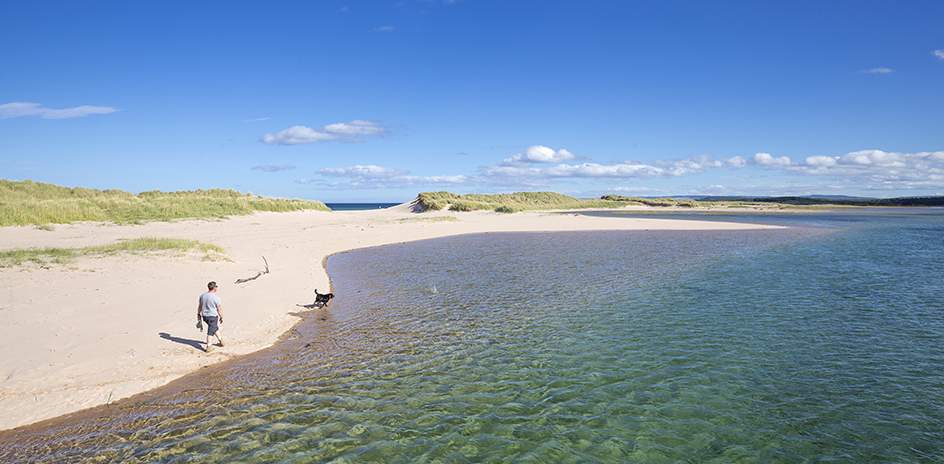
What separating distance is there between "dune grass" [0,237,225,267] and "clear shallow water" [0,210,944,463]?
30.2ft

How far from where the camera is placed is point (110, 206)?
40.7m

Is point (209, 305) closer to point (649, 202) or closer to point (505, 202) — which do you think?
point (505, 202)

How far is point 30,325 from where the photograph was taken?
35.3 ft

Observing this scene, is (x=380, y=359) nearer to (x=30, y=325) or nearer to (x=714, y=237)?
(x=30, y=325)

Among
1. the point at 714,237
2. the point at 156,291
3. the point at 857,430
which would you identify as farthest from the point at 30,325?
the point at 714,237

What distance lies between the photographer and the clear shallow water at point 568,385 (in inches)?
262

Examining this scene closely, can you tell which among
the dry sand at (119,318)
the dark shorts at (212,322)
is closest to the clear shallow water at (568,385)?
the dry sand at (119,318)

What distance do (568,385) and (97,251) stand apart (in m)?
21.2

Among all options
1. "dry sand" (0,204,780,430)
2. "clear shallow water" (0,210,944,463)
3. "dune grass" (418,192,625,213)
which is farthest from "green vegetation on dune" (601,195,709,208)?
"dry sand" (0,204,780,430)

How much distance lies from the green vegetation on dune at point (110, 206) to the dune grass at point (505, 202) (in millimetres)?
20092

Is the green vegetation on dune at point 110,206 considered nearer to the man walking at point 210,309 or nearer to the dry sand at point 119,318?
the dry sand at point 119,318

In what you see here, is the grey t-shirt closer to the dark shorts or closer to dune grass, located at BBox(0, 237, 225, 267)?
the dark shorts

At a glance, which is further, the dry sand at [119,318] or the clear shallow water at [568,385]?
the dry sand at [119,318]

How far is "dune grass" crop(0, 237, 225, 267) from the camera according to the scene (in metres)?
17.2
